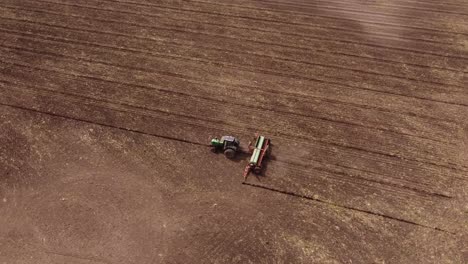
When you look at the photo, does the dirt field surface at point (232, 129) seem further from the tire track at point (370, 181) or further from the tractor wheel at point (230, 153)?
the tractor wheel at point (230, 153)

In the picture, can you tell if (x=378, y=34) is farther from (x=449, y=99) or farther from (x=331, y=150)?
(x=331, y=150)

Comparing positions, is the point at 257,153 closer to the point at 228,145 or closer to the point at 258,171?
the point at 258,171

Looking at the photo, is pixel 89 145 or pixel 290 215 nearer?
pixel 290 215

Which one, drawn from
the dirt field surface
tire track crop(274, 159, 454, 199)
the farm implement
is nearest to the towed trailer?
the farm implement

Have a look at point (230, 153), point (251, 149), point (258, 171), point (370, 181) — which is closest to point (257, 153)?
point (251, 149)

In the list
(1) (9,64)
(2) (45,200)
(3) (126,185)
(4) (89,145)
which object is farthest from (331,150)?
(1) (9,64)

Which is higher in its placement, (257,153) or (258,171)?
(257,153)

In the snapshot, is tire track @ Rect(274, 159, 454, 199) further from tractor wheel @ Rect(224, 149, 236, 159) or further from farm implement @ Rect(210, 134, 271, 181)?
tractor wheel @ Rect(224, 149, 236, 159)

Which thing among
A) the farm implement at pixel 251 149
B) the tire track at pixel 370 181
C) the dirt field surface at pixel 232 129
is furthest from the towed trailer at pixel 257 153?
the tire track at pixel 370 181
